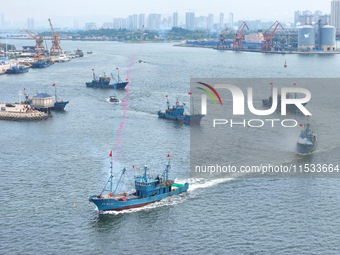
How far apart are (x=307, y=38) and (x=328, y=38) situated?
10.2ft

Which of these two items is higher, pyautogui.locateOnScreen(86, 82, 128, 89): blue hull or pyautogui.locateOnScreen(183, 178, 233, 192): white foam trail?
pyautogui.locateOnScreen(86, 82, 128, 89): blue hull

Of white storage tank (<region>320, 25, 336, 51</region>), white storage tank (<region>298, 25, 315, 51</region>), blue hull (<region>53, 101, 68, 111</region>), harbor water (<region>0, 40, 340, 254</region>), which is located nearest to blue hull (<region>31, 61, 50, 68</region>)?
blue hull (<region>53, 101, 68, 111</region>)

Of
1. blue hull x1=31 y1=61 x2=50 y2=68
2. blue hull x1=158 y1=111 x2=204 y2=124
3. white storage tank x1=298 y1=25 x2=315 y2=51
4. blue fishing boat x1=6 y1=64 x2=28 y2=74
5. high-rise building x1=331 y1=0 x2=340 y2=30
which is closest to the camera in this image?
blue hull x1=158 y1=111 x2=204 y2=124

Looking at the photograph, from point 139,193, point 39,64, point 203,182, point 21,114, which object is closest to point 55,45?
point 39,64

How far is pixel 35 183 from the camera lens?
62.5ft

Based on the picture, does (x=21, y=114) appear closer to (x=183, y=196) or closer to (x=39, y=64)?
(x=183, y=196)

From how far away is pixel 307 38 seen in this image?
282 feet

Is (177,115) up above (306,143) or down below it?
above

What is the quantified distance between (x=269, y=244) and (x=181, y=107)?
53.9ft

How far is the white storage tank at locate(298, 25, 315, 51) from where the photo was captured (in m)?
85.6

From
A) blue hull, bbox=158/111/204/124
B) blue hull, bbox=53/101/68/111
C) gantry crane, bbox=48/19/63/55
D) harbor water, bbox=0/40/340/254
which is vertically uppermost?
gantry crane, bbox=48/19/63/55

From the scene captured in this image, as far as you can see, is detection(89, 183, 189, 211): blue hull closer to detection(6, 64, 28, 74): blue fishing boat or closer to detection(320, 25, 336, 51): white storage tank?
detection(6, 64, 28, 74): blue fishing boat

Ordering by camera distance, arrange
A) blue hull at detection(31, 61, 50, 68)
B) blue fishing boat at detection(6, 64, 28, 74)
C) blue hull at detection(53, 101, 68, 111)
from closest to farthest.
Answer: blue hull at detection(53, 101, 68, 111) → blue fishing boat at detection(6, 64, 28, 74) → blue hull at detection(31, 61, 50, 68)

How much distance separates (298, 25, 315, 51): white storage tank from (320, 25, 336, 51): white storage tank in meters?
1.62
